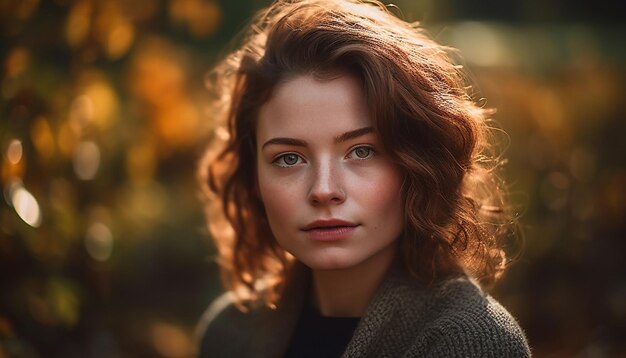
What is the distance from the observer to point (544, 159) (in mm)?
3342

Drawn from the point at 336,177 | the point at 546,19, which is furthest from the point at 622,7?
the point at 336,177

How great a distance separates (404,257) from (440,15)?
73.0 inches

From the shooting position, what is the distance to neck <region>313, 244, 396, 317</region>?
2092mm

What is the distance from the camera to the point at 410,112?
1903 millimetres

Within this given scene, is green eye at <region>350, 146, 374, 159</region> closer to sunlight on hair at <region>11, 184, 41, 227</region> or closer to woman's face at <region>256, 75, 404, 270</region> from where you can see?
woman's face at <region>256, 75, 404, 270</region>

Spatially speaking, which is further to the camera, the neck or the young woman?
the neck

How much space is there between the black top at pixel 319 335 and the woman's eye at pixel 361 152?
0.51 m

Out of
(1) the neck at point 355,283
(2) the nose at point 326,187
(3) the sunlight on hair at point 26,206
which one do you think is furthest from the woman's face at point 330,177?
(3) the sunlight on hair at point 26,206

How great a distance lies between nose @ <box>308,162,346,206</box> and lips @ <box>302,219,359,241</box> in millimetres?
52

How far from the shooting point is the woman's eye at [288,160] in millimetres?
1936

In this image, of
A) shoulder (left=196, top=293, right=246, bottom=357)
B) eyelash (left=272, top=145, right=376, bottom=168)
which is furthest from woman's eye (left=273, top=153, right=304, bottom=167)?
shoulder (left=196, top=293, right=246, bottom=357)

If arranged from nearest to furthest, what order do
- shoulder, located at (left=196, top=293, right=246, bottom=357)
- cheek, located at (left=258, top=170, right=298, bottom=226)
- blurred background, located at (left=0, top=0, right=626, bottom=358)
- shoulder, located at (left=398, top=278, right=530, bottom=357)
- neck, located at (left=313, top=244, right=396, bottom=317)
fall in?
shoulder, located at (left=398, top=278, right=530, bottom=357)
cheek, located at (left=258, top=170, right=298, bottom=226)
neck, located at (left=313, top=244, right=396, bottom=317)
blurred background, located at (left=0, top=0, right=626, bottom=358)
shoulder, located at (left=196, top=293, right=246, bottom=357)

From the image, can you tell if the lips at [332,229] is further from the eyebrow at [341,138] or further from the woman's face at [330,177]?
the eyebrow at [341,138]

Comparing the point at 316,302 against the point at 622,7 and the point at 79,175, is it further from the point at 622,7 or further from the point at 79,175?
the point at 622,7
